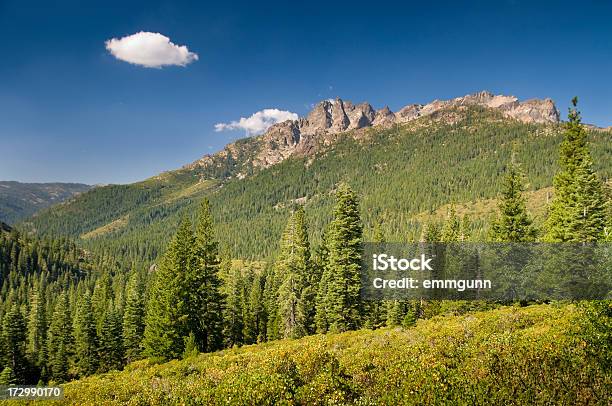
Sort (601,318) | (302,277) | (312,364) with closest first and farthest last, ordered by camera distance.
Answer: (312,364)
(601,318)
(302,277)

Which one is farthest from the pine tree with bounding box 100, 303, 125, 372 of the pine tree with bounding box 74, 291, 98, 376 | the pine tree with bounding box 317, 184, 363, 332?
the pine tree with bounding box 317, 184, 363, 332

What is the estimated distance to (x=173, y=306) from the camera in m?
37.5

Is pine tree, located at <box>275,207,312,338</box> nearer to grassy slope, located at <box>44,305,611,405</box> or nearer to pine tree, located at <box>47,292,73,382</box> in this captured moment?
grassy slope, located at <box>44,305,611,405</box>

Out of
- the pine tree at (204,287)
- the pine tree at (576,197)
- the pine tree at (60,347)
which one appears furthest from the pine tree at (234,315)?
the pine tree at (576,197)

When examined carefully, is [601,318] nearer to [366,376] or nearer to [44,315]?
[366,376]

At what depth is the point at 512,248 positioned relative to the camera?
38781mm

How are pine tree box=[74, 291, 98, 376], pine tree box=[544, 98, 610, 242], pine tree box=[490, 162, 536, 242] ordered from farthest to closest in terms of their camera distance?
pine tree box=[74, 291, 98, 376]
pine tree box=[490, 162, 536, 242]
pine tree box=[544, 98, 610, 242]

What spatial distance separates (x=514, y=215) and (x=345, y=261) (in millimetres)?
18986

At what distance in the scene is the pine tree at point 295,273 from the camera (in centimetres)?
4422

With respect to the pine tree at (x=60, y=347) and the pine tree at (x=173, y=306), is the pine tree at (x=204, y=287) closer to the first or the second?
the pine tree at (x=173, y=306)

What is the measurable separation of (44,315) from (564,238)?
9491 cm

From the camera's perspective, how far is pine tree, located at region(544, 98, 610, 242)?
3106 centimetres

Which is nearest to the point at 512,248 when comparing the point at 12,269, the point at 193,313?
the point at 193,313

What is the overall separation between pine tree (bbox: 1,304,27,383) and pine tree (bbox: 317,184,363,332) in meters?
58.8
